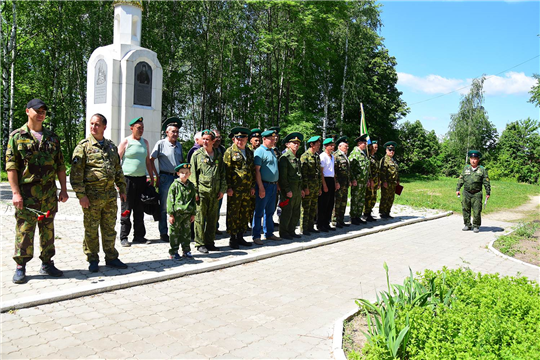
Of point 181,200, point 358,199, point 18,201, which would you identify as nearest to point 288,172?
point 181,200

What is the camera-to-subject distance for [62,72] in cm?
2397

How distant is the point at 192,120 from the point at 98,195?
25734 millimetres

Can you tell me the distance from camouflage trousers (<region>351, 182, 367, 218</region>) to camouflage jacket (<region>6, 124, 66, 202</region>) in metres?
6.83

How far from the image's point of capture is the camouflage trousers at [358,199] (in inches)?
389

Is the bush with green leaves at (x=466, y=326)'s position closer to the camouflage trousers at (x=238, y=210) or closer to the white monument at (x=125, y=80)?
the camouflage trousers at (x=238, y=210)

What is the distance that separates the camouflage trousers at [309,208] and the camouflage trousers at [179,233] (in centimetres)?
296

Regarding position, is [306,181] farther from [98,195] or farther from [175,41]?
[175,41]

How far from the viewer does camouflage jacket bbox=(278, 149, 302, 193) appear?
25.3 feet

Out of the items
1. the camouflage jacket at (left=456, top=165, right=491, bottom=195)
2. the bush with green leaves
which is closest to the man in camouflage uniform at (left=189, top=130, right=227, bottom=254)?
the bush with green leaves

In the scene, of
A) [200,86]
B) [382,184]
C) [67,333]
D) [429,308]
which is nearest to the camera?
[67,333]

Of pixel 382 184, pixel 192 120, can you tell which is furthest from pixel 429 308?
pixel 192 120

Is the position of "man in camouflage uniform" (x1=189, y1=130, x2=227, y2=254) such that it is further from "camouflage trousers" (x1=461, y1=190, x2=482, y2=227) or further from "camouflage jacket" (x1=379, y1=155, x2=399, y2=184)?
"camouflage trousers" (x1=461, y1=190, x2=482, y2=227)

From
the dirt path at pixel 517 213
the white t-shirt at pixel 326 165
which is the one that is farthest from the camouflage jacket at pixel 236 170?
the dirt path at pixel 517 213

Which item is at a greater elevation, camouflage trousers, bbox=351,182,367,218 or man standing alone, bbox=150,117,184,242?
man standing alone, bbox=150,117,184,242
